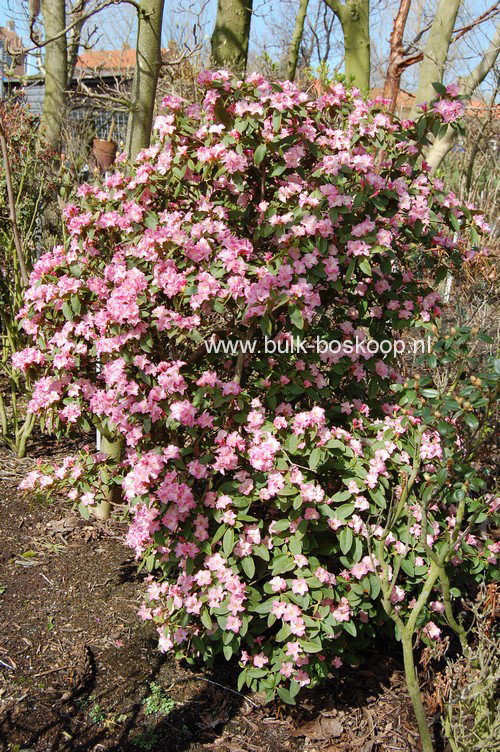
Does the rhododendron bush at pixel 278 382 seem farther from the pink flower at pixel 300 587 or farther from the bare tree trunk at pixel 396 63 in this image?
the bare tree trunk at pixel 396 63

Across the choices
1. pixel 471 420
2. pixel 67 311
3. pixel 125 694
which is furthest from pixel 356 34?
pixel 125 694

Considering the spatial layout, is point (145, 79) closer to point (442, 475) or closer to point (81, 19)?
point (81, 19)

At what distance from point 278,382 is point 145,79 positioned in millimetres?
1949

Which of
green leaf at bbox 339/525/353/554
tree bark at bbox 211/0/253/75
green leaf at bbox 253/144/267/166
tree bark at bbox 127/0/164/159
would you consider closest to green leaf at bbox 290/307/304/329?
green leaf at bbox 253/144/267/166

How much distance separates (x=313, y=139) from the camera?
229 centimetres

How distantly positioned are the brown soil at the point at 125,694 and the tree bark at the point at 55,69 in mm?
5935

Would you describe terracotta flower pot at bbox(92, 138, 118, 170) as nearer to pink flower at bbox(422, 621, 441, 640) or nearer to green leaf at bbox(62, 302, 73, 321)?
green leaf at bbox(62, 302, 73, 321)

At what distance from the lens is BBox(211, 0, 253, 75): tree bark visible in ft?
16.7

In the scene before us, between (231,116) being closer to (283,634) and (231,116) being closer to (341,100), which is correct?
(341,100)

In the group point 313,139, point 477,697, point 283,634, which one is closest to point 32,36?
point 313,139

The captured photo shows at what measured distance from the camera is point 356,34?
583 centimetres

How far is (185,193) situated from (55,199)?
276cm

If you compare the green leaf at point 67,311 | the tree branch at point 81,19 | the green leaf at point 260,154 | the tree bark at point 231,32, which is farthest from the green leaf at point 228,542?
the tree bark at point 231,32

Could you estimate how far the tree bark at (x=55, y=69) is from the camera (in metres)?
7.46
